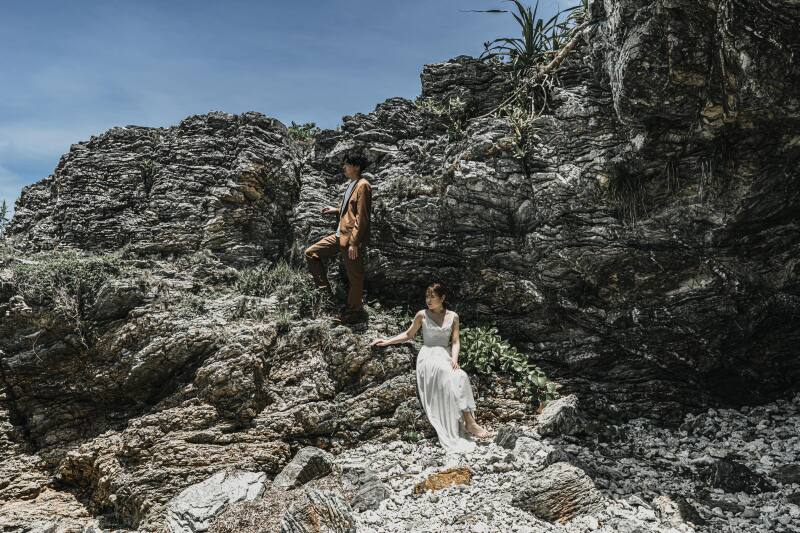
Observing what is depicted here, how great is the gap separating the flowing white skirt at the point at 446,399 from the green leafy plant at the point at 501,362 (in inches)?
37.8

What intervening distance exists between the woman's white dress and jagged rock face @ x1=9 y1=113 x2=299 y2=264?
4.53 meters

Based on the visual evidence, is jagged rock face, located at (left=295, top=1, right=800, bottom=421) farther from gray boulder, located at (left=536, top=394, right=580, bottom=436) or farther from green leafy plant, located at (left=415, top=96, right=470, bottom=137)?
gray boulder, located at (left=536, top=394, right=580, bottom=436)

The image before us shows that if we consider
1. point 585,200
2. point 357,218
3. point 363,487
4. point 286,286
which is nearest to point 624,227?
point 585,200

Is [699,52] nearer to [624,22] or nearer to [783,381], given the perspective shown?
[624,22]

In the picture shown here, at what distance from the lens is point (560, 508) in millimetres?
5777

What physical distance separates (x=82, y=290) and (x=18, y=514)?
11.0 ft

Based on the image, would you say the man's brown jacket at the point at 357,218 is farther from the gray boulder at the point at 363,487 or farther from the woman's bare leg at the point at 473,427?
the gray boulder at the point at 363,487

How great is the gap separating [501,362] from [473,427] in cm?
148

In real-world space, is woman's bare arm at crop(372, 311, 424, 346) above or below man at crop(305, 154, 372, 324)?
below

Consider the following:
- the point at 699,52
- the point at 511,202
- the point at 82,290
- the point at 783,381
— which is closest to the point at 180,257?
the point at 82,290

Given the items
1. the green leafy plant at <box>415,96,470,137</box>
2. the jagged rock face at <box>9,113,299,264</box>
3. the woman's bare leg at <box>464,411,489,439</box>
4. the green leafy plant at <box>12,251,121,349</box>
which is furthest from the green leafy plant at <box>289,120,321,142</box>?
the woman's bare leg at <box>464,411,489,439</box>

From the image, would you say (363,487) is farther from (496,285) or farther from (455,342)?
(496,285)

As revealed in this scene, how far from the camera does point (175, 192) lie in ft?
34.3

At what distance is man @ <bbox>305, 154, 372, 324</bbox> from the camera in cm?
847
